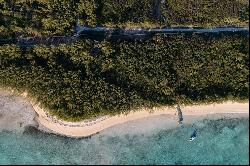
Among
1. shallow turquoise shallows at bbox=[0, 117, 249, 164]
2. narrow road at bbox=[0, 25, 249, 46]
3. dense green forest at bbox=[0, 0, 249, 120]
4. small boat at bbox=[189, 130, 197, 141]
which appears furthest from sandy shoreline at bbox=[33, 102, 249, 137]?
narrow road at bbox=[0, 25, 249, 46]

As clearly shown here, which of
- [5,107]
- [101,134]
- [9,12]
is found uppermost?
[9,12]

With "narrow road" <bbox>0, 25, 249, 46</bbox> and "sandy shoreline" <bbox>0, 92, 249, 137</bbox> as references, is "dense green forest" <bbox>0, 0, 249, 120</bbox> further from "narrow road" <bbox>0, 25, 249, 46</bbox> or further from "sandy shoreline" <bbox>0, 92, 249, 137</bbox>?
"sandy shoreline" <bbox>0, 92, 249, 137</bbox>

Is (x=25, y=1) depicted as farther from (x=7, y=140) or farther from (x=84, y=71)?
(x=7, y=140)

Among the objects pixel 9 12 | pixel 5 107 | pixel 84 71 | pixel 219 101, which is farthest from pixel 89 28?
pixel 219 101

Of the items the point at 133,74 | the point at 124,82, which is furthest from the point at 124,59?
the point at 124,82

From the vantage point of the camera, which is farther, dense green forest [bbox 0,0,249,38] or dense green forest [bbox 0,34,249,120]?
dense green forest [bbox 0,0,249,38]

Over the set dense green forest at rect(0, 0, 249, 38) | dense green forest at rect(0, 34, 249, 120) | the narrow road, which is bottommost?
dense green forest at rect(0, 34, 249, 120)

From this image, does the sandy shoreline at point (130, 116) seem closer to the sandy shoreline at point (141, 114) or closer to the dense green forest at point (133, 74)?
the sandy shoreline at point (141, 114)
